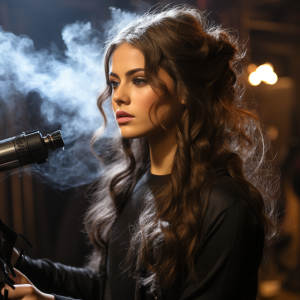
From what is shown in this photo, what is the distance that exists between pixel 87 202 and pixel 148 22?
86 centimetres

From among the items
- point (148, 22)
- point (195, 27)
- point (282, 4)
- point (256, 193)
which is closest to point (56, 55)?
point (148, 22)

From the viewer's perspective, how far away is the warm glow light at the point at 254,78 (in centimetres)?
213

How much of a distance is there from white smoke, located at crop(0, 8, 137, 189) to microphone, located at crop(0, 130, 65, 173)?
504mm

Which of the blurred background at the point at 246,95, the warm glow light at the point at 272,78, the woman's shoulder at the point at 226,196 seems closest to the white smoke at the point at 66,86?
the blurred background at the point at 246,95

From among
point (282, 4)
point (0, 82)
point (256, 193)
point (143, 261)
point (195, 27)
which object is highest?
point (282, 4)

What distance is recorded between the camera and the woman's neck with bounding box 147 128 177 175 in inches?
38.4

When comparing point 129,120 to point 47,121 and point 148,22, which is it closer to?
point 148,22

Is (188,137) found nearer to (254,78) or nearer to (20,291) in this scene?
(20,291)

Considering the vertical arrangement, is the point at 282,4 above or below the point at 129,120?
above

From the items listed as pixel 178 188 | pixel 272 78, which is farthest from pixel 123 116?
pixel 272 78

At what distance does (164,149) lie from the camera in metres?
0.99

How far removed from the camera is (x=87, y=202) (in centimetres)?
141

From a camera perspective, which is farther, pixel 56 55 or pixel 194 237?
pixel 56 55

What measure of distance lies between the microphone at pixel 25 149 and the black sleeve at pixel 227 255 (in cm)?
45
